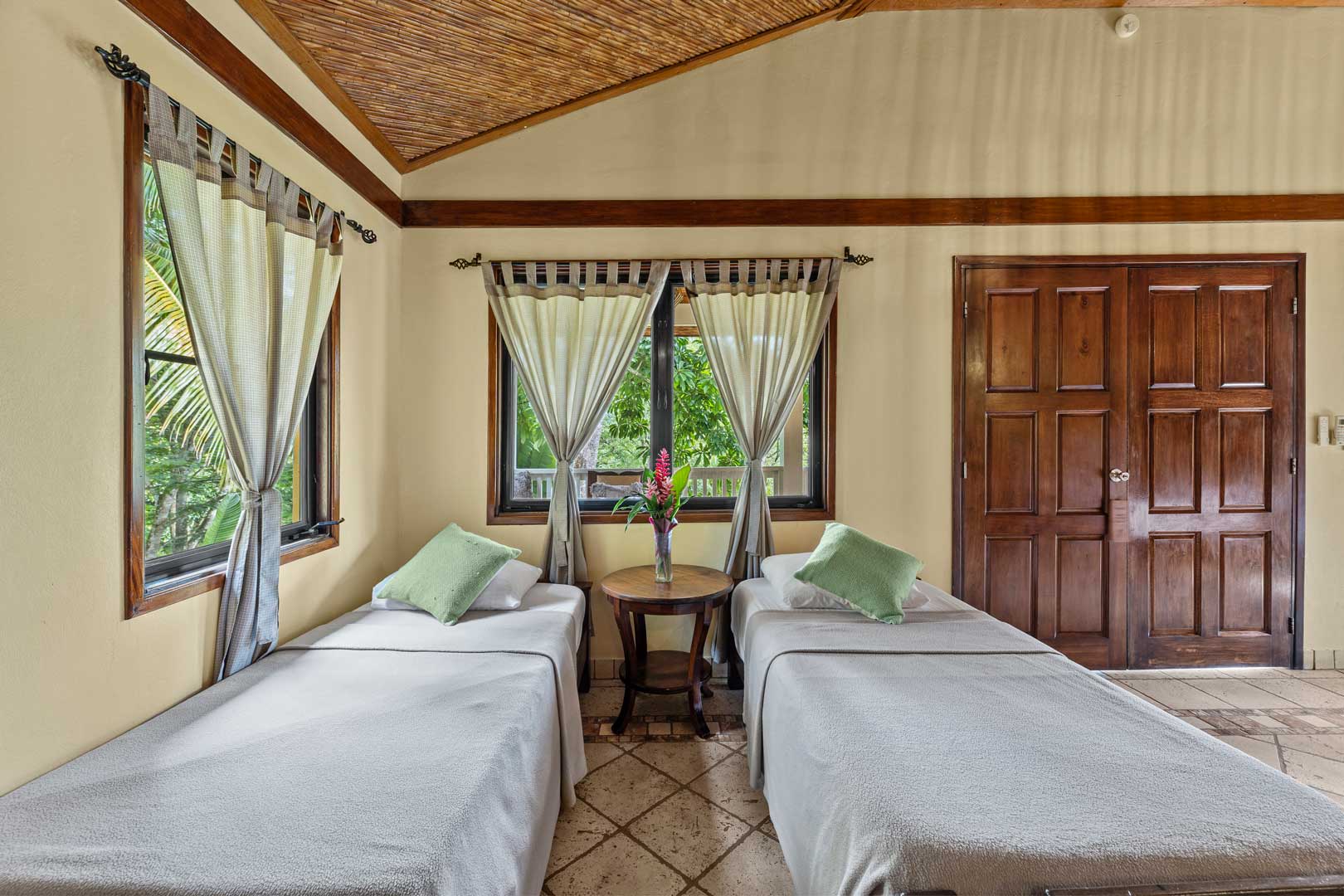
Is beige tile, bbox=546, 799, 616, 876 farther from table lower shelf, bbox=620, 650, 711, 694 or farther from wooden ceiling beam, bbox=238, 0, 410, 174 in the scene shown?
wooden ceiling beam, bbox=238, 0, 410, 174

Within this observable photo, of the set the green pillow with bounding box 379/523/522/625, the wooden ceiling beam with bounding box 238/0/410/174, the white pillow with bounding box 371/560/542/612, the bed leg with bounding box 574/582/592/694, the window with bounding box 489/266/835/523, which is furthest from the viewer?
the window with bounding box 489/266/835/523

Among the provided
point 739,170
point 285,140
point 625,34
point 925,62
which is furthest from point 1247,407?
point 285,140

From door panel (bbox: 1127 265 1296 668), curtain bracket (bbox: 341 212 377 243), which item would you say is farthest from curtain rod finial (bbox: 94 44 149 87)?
door panel (bbox: 1127 265 1296 668)

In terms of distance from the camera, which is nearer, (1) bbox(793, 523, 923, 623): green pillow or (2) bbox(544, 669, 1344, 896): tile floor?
(2) bbox(544, 669, 1344, 896): tile floor

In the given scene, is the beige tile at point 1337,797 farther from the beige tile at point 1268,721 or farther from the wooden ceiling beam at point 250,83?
the wooden ceiling beam at point 250,83

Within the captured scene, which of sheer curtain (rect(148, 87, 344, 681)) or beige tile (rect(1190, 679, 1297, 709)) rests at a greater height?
sheer curtain (rect(148, 87, 344, 681))

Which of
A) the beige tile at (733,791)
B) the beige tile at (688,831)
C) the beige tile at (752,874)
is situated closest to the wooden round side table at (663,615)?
the beige tile at (733,791)

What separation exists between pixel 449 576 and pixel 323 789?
1.20 m

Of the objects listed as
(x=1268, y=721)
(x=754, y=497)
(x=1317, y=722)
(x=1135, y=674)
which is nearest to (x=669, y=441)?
(x=754, y=497)

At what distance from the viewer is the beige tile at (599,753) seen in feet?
7.22

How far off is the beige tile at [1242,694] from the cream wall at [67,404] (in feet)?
13.7

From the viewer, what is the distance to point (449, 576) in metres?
2.35

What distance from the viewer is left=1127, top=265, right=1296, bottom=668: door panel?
2.96 m

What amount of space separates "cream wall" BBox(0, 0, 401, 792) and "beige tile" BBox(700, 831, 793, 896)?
1625mm
